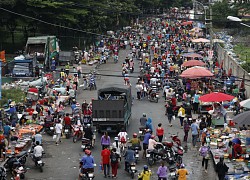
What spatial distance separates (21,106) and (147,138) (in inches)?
428

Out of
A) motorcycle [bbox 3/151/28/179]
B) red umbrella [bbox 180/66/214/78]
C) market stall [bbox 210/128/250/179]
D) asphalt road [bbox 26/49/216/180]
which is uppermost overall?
red umbrella [bbox 180/66/214/78]

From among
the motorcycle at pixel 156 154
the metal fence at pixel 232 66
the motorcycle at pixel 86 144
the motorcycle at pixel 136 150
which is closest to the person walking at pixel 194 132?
the motorcycle at pixel 156 154

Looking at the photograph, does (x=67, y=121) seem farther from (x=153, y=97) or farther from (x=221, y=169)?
(x=153, y=97)

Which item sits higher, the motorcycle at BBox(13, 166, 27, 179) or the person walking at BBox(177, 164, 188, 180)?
the person walking at BBox(177, 164, 188, 180)

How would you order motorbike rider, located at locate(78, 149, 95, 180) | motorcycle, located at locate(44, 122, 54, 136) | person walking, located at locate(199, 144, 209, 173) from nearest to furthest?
motorbike rider, located at locate(78, 149, 95, 180), person walking, located at locate(199, 144, 209, 173), motorcycle, located at locate(44, 122, 54, 136)

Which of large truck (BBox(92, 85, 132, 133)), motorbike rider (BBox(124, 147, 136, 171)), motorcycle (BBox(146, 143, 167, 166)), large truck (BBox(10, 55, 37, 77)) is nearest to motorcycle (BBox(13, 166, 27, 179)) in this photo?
motorbike rider (BBox(124, 147, 136, 171))

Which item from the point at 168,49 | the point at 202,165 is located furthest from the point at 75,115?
the point at 168,49

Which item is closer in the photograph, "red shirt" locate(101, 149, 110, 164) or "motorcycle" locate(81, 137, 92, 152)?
"red shirt" locate(101, 149, 110, 164)

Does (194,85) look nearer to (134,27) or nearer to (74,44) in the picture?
(74,44)

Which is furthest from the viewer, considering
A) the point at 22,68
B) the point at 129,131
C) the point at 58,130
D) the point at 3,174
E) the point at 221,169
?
the point at 22,68

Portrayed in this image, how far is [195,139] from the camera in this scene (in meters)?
28.6

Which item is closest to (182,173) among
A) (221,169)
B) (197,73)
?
(221,169)

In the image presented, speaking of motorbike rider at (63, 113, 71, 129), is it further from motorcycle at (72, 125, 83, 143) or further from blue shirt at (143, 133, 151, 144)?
blue shirt at (143, 133, 151, 144)

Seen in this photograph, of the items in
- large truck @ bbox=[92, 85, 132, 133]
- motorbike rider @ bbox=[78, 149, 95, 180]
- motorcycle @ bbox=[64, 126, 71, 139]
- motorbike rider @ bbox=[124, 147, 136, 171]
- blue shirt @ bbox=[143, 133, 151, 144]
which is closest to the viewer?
motorbike rider @ bbox=[78, 149, 95, 180]
